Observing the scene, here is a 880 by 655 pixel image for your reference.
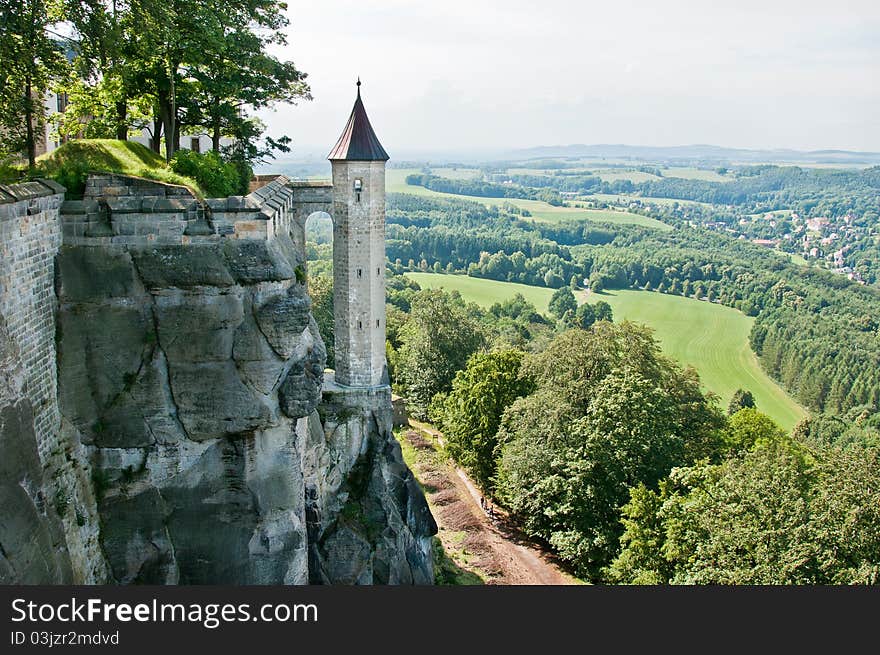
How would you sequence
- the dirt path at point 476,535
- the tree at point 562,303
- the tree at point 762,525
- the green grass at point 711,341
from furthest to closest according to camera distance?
the tree at point 562,303
the green grass at point 711,341
the dirt path at point 476,535
the tree at point 762,525

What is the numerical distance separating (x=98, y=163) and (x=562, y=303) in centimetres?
8258

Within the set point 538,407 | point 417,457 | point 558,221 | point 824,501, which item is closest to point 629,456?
point 538,407

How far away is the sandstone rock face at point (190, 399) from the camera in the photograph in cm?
1481

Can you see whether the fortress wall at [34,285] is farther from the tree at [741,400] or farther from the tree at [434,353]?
the tree at [741,400]

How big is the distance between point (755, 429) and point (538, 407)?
11.1 meters

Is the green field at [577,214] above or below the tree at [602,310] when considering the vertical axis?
above

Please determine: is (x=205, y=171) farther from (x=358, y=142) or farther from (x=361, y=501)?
(x=361, y=501)

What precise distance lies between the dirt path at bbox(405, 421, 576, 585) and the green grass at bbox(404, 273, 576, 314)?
5509cm

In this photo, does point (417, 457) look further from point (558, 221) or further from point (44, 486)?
point (558, 221)

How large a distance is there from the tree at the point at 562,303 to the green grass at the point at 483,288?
1.41 meters

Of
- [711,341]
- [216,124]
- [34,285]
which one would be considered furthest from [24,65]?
[711,341]

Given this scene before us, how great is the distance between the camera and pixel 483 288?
4109 inches

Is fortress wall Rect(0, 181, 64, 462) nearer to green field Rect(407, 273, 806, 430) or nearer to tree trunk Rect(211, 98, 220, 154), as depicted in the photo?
tree trunk Rect(211, 98, 220, 154)

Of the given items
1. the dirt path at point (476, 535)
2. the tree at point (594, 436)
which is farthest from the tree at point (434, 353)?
the tree at point (594, 436)
